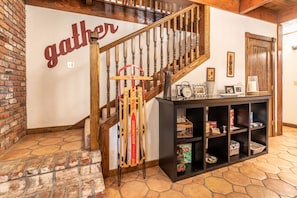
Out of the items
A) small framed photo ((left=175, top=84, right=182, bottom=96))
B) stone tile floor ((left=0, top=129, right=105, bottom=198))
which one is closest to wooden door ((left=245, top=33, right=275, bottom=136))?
small framed photo ((left=175, top=84, right=182, bottom=96))

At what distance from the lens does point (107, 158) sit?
199 centimetres

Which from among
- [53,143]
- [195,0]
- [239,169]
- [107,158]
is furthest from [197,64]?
[53,143]

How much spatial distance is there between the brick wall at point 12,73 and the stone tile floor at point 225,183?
1.39 meters

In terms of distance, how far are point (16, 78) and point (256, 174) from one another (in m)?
3.48

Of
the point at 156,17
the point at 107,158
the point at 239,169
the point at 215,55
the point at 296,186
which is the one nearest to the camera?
the point at 296,186

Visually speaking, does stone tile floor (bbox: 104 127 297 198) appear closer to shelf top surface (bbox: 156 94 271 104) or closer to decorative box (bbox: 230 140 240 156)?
decorative box (bbox: 230 140 240 156)

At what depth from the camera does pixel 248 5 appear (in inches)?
111

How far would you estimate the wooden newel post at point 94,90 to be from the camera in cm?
174

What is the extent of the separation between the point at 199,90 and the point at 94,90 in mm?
1588

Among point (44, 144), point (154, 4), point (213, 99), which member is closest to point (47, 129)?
point (44, 144)

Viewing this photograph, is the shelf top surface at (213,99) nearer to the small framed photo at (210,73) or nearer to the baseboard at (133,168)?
the small framed photo at (210,73)

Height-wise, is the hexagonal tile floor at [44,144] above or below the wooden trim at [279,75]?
below

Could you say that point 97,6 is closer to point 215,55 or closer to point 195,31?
point 195,31

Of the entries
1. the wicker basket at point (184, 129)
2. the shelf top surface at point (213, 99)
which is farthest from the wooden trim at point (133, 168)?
the shelf top surface at point (213, 99)
